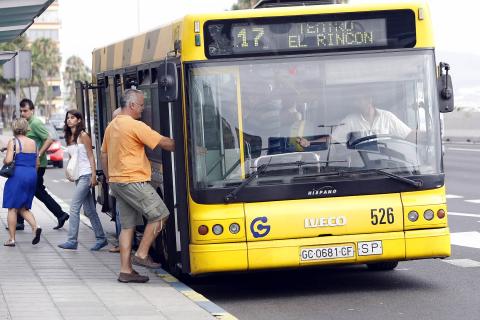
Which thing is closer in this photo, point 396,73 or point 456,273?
point 396,73

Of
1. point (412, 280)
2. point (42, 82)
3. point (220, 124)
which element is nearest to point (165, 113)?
point (220, 124)

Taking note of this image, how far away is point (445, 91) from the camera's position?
420 inches

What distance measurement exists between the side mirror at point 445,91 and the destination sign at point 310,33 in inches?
16.5

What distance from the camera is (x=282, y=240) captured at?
10.2 meters

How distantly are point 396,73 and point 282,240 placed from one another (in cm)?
174

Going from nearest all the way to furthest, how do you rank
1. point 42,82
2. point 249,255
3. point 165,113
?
point 249,255 → point 165,113 → point 42,82

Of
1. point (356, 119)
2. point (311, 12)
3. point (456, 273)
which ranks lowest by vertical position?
point (456, 273)

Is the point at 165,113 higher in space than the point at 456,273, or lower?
higher

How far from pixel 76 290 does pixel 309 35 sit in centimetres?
296

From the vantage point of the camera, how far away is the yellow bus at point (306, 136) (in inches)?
403

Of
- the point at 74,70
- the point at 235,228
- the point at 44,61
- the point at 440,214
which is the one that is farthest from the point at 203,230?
the point at 74,70

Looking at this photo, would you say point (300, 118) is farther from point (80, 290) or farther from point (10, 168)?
point (10, 168)

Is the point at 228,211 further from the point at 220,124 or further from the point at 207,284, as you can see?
the point at 207,284

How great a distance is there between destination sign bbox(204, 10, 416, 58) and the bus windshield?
3.9 inches
